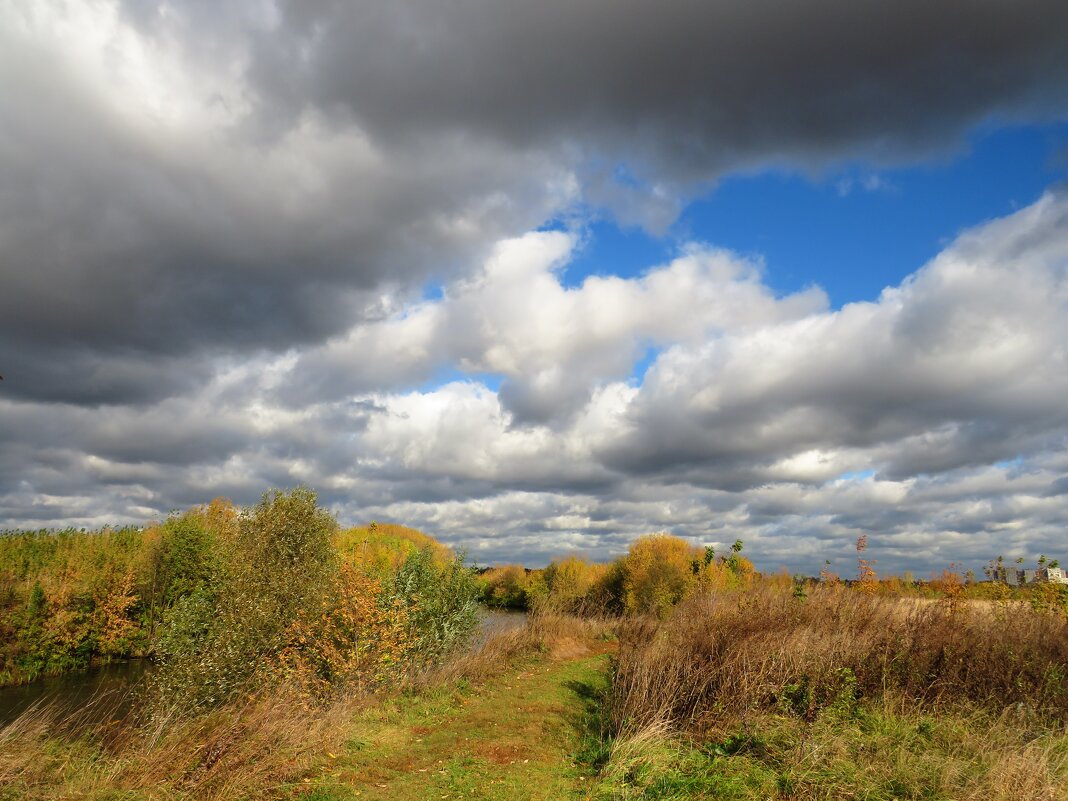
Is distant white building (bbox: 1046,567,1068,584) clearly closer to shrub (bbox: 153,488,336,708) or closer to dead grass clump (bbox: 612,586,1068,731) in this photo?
dead grass clump (bbox: 612,586,1068,731)

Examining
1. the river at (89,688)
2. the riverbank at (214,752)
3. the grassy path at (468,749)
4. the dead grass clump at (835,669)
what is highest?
the dead grass clump at (835,669)

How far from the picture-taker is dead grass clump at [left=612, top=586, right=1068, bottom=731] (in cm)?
1200

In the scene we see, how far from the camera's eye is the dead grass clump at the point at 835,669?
12000 mm

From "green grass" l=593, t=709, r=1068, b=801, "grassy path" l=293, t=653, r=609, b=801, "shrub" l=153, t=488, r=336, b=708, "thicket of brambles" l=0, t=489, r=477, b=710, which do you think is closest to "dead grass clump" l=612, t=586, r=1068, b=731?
"green grass" l=593, t=709, r=1068, b=801

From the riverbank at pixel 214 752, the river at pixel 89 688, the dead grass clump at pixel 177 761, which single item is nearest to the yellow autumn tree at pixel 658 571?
the river at pixel 89 688

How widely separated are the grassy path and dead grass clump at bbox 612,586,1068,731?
1.87 meters

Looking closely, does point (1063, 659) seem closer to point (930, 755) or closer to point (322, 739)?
point (930, 755)

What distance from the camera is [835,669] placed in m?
12.3

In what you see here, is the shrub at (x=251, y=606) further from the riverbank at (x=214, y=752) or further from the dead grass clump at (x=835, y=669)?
the dead grass clump at (x=835, y=669)

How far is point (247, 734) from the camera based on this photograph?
1031 centimetres

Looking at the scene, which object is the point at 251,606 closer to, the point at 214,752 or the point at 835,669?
the point at 214,752

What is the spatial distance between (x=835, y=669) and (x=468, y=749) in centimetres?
768

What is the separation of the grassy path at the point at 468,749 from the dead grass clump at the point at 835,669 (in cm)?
187

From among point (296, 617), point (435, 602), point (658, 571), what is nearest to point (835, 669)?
point (296, 617)
